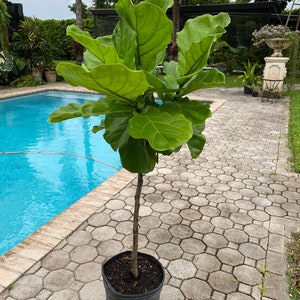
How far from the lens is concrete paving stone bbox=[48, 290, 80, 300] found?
2.02 metres

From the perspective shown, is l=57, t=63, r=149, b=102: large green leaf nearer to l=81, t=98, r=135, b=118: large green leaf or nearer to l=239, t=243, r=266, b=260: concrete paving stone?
l=81, t=98, r=135, b=118: large green leaf

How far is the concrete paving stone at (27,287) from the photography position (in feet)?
6.68

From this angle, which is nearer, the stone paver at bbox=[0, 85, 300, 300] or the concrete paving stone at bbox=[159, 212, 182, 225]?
the stone paver at bbox=[0, 85, 300, 300]

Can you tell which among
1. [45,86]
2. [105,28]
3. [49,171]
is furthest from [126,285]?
[105,28]

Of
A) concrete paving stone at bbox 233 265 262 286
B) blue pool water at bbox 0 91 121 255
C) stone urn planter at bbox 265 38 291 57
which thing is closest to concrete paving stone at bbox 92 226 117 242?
concrete paving stone at bbox 233 265 262 286

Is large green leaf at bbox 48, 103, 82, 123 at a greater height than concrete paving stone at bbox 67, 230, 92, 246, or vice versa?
large green leaf at bbox 48, 103, 82, 123

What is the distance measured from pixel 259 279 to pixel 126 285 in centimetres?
112

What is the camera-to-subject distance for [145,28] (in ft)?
3.25

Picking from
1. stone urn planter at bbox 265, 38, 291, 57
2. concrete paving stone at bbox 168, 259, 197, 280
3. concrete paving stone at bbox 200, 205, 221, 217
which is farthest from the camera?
stone urn planter at bbox 265, 38, 291, 57

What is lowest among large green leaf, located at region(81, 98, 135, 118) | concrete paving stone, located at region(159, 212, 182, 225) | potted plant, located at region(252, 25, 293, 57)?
concrete paving stone, located at region(159, 212, 182, 225)

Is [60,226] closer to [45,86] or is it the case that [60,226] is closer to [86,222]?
[86,222]

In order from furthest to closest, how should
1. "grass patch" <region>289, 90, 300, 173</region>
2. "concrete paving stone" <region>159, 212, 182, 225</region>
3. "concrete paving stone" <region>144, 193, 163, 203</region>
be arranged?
"grass patch" <region>289, 90, 300, 173</region> → "concrete paving stone" <region>144, 193, 163, 203</region> → "concrete paving stone" <region>159, 212, 182, 225</region>

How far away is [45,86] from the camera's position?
1238cm

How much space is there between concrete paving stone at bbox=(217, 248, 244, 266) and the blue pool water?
94.7 inches
